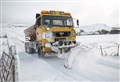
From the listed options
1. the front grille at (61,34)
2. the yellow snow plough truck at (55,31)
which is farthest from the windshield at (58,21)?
the front grille at (61,34)

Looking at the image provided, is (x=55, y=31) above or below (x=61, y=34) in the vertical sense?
above

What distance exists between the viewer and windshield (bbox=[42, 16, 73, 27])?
10.6 m

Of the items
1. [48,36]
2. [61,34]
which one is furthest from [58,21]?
[48,36]

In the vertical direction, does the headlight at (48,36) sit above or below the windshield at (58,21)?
below

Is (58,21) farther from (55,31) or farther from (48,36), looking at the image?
(48,36)

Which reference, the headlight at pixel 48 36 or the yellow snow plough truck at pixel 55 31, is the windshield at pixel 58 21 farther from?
the headlight at pixel 48 36

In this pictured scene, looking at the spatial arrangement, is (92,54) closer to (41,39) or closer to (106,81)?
(41,39)

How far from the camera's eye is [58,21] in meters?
10.9

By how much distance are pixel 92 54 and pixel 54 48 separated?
6.96 feet

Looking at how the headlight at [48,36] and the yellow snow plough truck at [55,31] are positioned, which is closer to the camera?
the yellow snow plough truck at [55,31]

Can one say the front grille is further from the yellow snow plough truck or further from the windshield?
the windshield

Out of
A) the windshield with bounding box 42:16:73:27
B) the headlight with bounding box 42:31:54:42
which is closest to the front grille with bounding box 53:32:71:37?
the headlight with bounding box 42:31:54:42

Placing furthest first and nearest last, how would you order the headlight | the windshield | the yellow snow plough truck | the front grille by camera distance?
the windshield < the front grille < the headlight < the yellow snow plough truck

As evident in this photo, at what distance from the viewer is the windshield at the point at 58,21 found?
10578mm
